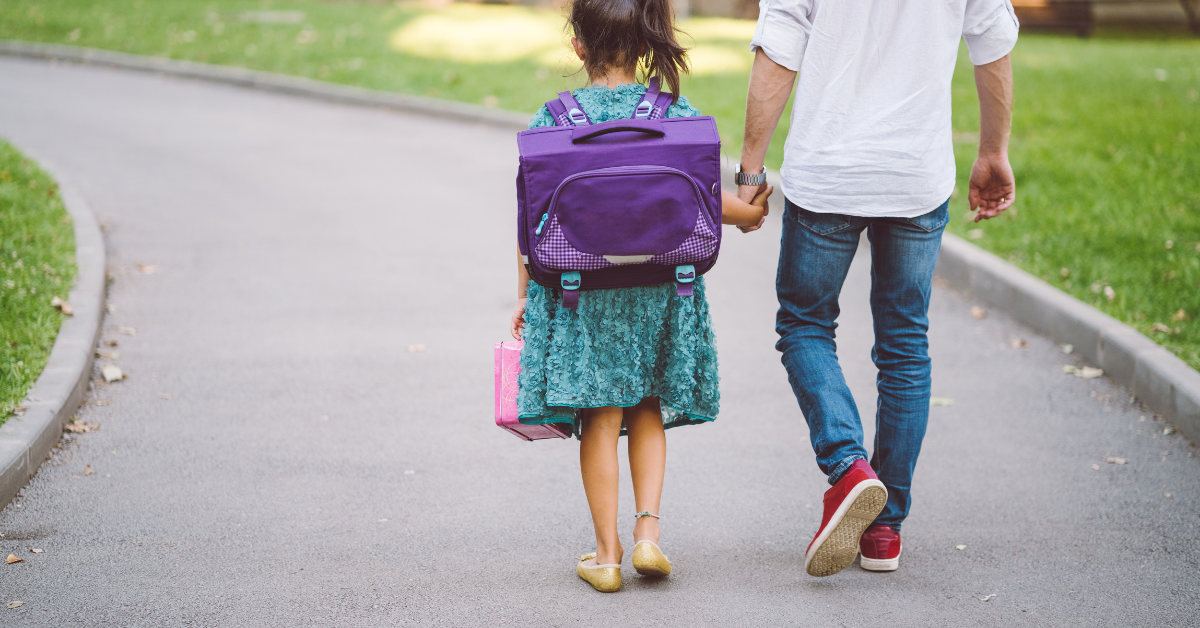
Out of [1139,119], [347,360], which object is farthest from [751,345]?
[1139,119]

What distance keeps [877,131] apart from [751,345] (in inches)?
102

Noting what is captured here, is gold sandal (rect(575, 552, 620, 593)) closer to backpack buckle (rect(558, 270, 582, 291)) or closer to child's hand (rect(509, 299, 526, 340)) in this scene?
child's hand (rect(509, 299, 526, 340))

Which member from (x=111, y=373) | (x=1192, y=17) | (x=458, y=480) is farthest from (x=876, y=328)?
(x=1192, y=17)

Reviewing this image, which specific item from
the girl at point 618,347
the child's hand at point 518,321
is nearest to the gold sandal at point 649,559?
the girl at point 618,347

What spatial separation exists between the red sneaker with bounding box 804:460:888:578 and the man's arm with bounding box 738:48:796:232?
28.4 inches

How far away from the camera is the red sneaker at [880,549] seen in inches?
124

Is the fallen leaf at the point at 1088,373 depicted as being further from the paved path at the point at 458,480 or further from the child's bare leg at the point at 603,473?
the child's bare leg at the point at 603,473

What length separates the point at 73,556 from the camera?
10.6 ft

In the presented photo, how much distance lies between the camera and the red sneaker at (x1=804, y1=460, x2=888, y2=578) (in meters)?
2.76

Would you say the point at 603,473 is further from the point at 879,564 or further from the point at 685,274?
the point at 879,564

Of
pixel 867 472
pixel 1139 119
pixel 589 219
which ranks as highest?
pixel 589 219

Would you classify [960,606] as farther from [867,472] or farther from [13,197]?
[13,197]

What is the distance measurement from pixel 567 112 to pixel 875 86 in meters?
0.83

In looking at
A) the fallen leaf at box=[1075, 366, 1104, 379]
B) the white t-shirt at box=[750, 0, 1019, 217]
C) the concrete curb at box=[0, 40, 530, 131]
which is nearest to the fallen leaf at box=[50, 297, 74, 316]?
the white t-shirt at box=[750, 0, 1019, 217]
